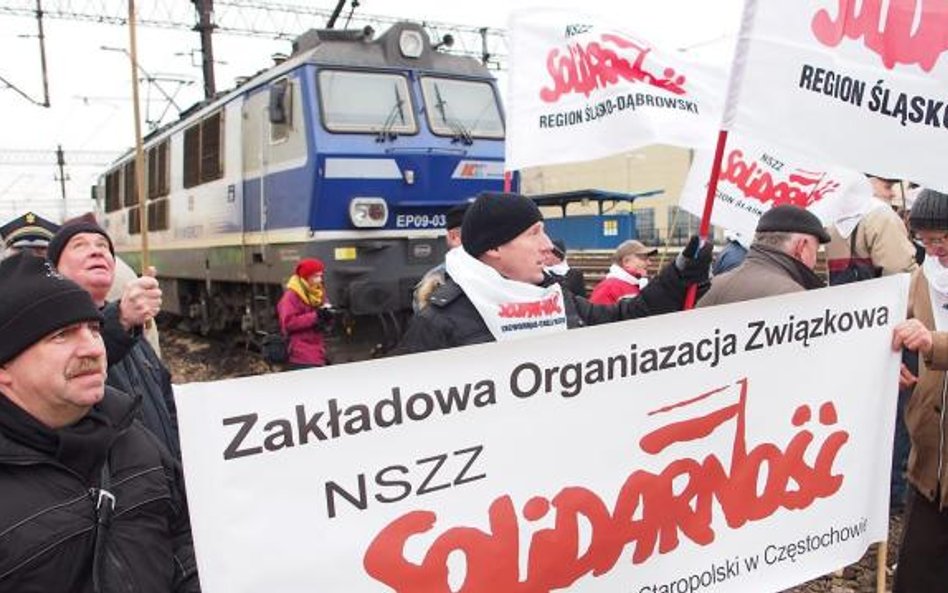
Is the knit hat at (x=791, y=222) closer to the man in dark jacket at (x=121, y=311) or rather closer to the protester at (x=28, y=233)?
the man in dark jacket at (x=121, y=311)

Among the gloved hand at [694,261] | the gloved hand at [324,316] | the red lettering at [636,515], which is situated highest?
the gloved hand at [694,261]

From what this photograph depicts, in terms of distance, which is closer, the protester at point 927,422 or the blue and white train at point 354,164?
the protester at point 927,422

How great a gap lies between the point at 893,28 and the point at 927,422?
4.72 feet

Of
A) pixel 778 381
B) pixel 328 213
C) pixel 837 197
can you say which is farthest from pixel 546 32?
pixel 328 213

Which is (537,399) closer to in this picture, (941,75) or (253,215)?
(941,75)

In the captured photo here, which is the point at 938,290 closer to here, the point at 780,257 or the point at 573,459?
the point at 780,257

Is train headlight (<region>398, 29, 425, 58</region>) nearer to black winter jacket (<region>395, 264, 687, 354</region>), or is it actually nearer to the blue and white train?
the blue and white train

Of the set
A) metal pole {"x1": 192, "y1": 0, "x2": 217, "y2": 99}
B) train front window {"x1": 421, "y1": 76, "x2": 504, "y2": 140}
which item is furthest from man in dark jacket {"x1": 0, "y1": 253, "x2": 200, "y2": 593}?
metal pole {"x1": 192, "y1": 0, "x2": 217, "y2": 99}

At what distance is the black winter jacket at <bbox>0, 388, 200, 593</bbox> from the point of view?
169 centimetres

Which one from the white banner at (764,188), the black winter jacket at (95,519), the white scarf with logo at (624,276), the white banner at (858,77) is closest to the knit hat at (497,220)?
the white banner at (858,77)

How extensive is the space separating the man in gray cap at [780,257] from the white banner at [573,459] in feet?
1.89

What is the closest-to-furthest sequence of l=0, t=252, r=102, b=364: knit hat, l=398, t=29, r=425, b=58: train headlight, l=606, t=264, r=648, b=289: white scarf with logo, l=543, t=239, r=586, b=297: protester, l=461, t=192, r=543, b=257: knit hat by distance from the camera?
l=0, t=252, r=102, b=364: knit hat
l=461, t=192, r=543, b=257: knit hat
l=543, t=239, r=586, b=297: protester
l=606, t=264, r=648, b=289: white scarf with logo
l=398, t=29, r=425, b=58: train headlight

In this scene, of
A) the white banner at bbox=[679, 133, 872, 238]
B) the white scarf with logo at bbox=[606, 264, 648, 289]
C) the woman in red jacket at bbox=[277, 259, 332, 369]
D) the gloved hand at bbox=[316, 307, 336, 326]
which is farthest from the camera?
the gloved hand at bbox=[316, 307, 336, 326]

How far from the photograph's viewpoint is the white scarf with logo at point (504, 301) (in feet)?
9.04
